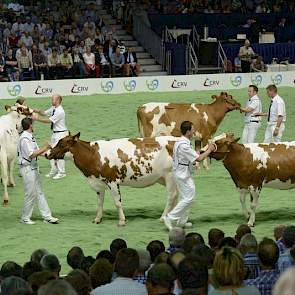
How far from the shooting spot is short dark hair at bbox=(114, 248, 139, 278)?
831 cm

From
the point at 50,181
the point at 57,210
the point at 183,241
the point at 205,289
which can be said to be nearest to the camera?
the point at 205,289

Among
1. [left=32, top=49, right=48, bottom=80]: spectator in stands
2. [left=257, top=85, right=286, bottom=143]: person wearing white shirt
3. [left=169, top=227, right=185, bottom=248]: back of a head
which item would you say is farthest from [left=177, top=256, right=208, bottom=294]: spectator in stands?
[left=32, top=49, right=48, bottom=80]: spectator in stands

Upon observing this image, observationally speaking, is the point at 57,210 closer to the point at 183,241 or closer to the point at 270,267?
the point at 183,241

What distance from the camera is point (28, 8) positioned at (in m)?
36.5

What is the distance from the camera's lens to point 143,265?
9.42 m

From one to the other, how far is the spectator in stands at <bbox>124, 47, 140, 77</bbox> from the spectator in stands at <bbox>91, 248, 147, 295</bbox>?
81.6 feet

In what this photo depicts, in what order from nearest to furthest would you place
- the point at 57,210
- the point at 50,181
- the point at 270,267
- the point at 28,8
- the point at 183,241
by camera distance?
the point at 270,267 < the point at 183,241 < the point at 57,210 < the point at 50,181 < the point at 28,8

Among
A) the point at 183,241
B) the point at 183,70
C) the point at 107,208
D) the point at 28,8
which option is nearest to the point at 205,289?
the point at 183,241

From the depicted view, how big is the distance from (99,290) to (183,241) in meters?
2.64

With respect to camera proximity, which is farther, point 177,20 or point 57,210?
point 177,20

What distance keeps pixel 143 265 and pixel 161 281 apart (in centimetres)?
162

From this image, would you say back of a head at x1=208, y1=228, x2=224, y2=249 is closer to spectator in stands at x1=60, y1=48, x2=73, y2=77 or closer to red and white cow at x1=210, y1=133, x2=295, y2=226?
red and white cow at x1=210, y1=133, x2=295, y2=226

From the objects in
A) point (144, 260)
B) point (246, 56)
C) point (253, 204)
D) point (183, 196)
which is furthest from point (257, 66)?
point (144, 260)

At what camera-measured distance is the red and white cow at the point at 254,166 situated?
48.9 feet
